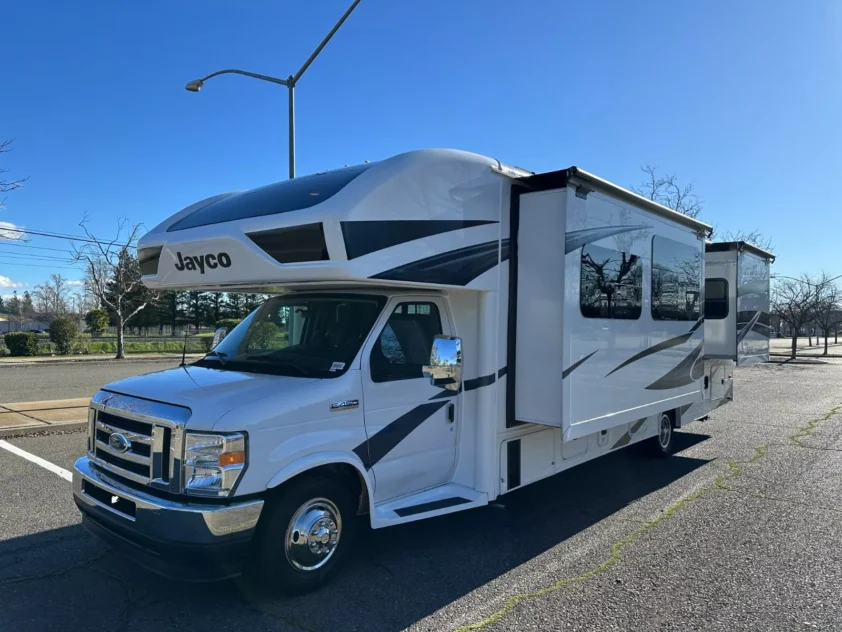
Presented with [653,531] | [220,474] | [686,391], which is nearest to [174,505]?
[220,474]

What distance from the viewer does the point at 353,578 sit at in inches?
169

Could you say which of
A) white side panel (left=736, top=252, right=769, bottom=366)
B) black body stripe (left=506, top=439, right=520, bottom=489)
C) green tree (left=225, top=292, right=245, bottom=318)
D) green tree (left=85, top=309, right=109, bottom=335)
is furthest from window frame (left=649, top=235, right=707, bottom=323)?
green tree (left=225, top=292, right=245, bottom=318)

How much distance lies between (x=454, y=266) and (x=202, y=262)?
1931 millimetres

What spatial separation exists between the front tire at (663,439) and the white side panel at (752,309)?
1.58 meters

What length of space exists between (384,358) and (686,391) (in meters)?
4.90

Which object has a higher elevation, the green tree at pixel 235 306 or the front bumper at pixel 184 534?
the green tree at pixel 235 306

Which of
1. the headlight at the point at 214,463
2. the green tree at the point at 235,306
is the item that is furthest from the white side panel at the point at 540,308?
the green tree at the point at 235,306

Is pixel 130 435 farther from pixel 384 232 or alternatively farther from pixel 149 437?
pixel 384 232

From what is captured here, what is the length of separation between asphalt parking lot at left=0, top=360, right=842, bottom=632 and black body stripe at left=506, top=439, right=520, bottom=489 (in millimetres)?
455

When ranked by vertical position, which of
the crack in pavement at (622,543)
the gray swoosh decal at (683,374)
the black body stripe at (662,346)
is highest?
the black body stripe at (662,346)

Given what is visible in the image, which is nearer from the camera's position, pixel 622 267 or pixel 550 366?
pixel 550 366

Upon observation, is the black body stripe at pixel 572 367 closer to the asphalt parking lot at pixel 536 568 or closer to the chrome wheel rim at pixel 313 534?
the asphalt parking lot at pixel 536 568

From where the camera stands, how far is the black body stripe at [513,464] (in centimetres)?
524

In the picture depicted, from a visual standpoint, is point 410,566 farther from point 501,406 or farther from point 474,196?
point 474,196
